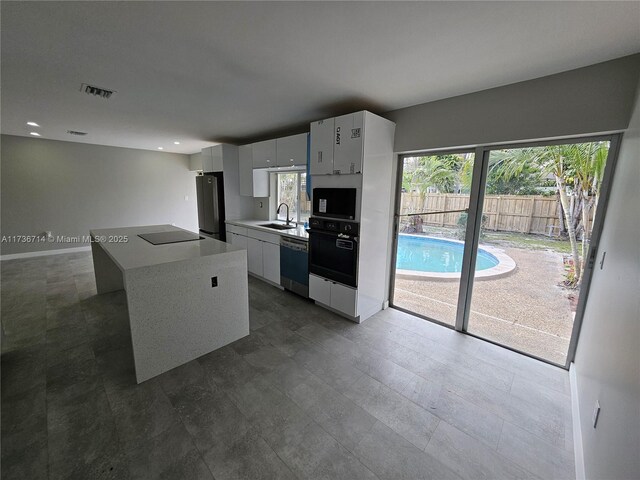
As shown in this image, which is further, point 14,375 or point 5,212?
point 5,212

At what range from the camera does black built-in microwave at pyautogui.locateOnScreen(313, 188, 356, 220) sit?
8.77 ft

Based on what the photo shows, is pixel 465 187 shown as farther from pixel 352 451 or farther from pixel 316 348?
pixel 352 451

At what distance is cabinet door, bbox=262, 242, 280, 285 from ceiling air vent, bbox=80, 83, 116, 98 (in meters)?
2.38

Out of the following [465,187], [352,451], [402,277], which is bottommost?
[352,451]

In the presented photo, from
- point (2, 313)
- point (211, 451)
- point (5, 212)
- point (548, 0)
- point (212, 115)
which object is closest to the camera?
point (548, 0)

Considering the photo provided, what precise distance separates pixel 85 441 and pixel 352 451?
153cm

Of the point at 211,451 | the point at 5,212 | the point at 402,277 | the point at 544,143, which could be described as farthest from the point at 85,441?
the point at 5,212

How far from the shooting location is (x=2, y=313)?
9.37 ft

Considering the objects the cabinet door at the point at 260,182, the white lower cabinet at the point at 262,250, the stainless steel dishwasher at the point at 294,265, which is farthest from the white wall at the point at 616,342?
the cabinet door at the point at 260,182

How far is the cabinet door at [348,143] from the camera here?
2.51 m

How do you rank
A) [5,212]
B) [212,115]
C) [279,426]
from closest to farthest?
[279,426]
[212,115]
[5,212]

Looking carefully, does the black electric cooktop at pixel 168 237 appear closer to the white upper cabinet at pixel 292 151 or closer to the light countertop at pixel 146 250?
the light countertop at pixel 146 250

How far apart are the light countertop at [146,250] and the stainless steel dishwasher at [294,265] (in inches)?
40.2

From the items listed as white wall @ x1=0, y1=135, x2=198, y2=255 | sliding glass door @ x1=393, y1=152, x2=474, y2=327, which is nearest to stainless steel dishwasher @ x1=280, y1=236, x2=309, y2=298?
sliding glass door @ x1=393, y1=152, x2=474, y2=327
